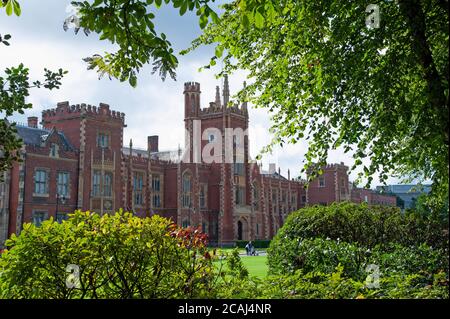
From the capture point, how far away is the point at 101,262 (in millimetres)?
4797

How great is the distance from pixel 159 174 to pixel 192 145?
7.27 metres

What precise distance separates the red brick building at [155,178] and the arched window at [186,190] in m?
0.10

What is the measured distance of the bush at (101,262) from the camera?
4695 mm

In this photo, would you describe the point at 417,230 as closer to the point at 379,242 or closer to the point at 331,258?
the point at 379,242

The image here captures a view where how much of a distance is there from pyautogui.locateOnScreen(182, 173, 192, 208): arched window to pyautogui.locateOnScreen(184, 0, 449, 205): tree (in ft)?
136

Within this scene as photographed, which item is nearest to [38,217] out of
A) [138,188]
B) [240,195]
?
[138,188]

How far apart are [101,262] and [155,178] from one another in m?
43.3

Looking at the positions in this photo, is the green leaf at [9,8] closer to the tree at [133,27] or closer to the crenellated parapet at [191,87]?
the tree at [133,27]

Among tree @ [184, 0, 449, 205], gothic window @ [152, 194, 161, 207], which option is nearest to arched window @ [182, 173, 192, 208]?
gothic window @ [152, 194, 161, 207]

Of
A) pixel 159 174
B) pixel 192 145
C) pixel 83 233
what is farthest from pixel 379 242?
pixel 192 145

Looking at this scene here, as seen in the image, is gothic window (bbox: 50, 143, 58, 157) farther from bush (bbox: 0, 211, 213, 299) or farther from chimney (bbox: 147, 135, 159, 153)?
bush (bbox: 0, 211, 213, 299)

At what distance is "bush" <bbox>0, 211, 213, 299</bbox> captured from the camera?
4.70 meters

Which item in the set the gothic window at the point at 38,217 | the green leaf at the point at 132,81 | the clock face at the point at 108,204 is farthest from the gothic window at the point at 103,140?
the green leaf at the point at 132,81

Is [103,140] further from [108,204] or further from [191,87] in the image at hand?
[191,87]
